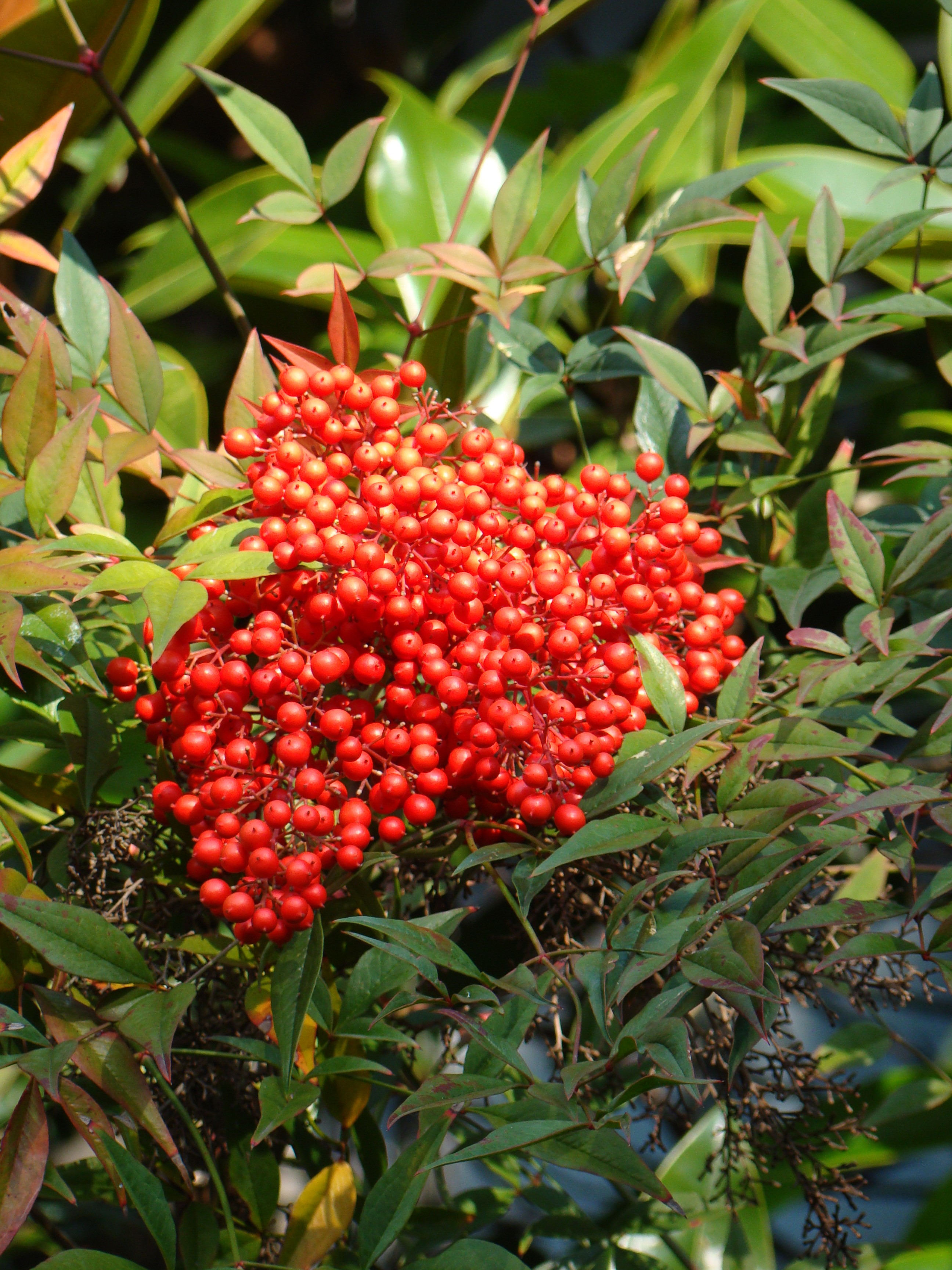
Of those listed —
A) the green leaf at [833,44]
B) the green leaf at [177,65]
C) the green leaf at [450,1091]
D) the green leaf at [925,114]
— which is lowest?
the green leaf at [450,1091]

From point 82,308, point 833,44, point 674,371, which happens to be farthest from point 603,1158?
point 833,44

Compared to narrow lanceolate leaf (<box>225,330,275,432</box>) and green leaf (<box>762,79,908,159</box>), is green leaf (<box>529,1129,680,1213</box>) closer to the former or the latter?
narrow lanceolate leaf (<box>225,330,275,432</box>)

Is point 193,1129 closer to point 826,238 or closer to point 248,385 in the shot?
point 248,385

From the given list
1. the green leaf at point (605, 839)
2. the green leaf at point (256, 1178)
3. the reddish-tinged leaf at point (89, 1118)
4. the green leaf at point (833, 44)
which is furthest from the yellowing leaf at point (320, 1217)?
the green leaf at point (833, 44)

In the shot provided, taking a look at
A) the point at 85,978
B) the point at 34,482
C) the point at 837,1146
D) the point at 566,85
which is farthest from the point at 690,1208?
the point at 566,85

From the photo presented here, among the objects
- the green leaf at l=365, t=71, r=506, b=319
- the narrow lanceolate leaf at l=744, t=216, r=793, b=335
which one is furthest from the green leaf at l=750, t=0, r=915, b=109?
the narrow lanceolate leaf at l=744, t=216, r=793, b=335

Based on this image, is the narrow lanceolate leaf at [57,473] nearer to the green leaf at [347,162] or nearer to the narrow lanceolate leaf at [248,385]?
the narrow lanceolate leaf at [248,385]
